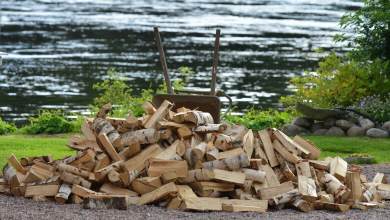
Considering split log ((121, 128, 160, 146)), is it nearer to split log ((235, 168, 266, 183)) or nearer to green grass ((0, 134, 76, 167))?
split log ((235, 168, 266, 183))

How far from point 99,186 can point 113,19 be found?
33.5 m

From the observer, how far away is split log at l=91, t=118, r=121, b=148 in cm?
498

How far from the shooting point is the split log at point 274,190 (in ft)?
15.5

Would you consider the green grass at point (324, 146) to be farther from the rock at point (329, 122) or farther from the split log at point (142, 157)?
Answer: the split log at point (142, 157)

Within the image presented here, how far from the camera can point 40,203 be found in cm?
449

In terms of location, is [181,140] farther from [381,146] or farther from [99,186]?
[381,146]

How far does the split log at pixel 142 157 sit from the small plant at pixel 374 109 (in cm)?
581

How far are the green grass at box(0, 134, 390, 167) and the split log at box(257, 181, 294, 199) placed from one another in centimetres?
293

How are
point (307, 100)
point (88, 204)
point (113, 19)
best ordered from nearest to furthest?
point (88, 204) < point (307, 100) < point (113, 19)

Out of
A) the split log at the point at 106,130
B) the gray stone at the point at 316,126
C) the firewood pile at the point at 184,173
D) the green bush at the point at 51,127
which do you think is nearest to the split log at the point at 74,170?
the firewood pile at the point at 184,173

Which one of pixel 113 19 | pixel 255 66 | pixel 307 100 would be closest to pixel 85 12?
pixel 113 19

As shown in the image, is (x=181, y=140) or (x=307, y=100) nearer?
(x=181, y=140)

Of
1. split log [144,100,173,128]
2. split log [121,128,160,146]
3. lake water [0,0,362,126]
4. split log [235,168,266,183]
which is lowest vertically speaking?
lake water [0,0,362,126]

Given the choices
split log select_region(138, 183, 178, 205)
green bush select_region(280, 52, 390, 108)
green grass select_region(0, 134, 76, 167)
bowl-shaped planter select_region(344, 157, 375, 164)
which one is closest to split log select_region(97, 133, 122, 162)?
split log select_region(138, 183, 178, 205)
